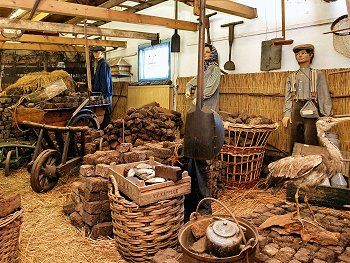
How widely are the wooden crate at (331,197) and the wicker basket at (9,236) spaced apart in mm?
3313

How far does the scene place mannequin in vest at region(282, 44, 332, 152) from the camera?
4797mm

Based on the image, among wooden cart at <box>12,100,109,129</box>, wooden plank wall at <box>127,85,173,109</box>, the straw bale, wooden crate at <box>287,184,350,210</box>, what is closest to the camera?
the straw bale

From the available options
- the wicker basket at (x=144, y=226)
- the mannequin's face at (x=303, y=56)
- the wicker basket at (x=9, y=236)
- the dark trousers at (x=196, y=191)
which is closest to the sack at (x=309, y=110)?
the mannequin's face at (x=303, y=56)

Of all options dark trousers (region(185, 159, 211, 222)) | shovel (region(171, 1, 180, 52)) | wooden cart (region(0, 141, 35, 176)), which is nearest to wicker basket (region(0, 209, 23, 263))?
dark trousers (region(185, 159, 211, 222))

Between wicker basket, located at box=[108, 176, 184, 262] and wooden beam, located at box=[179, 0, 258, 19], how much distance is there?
10.9 feet

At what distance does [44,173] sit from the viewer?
488cm

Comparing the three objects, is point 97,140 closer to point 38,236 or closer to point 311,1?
point 38,236

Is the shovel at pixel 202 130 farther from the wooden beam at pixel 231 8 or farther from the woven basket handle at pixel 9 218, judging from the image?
the wooden beam at pixel 231 8

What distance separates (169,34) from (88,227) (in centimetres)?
616

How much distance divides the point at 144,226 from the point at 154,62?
693 cm

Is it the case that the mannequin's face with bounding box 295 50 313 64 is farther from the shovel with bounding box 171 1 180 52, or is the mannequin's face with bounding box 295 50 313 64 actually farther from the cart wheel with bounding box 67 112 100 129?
the cart wheel with bounding box 67 112 100 129

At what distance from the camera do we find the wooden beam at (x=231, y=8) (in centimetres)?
516

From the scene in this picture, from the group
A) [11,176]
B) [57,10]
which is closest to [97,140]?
[11,176]

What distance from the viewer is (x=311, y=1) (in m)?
5.29
